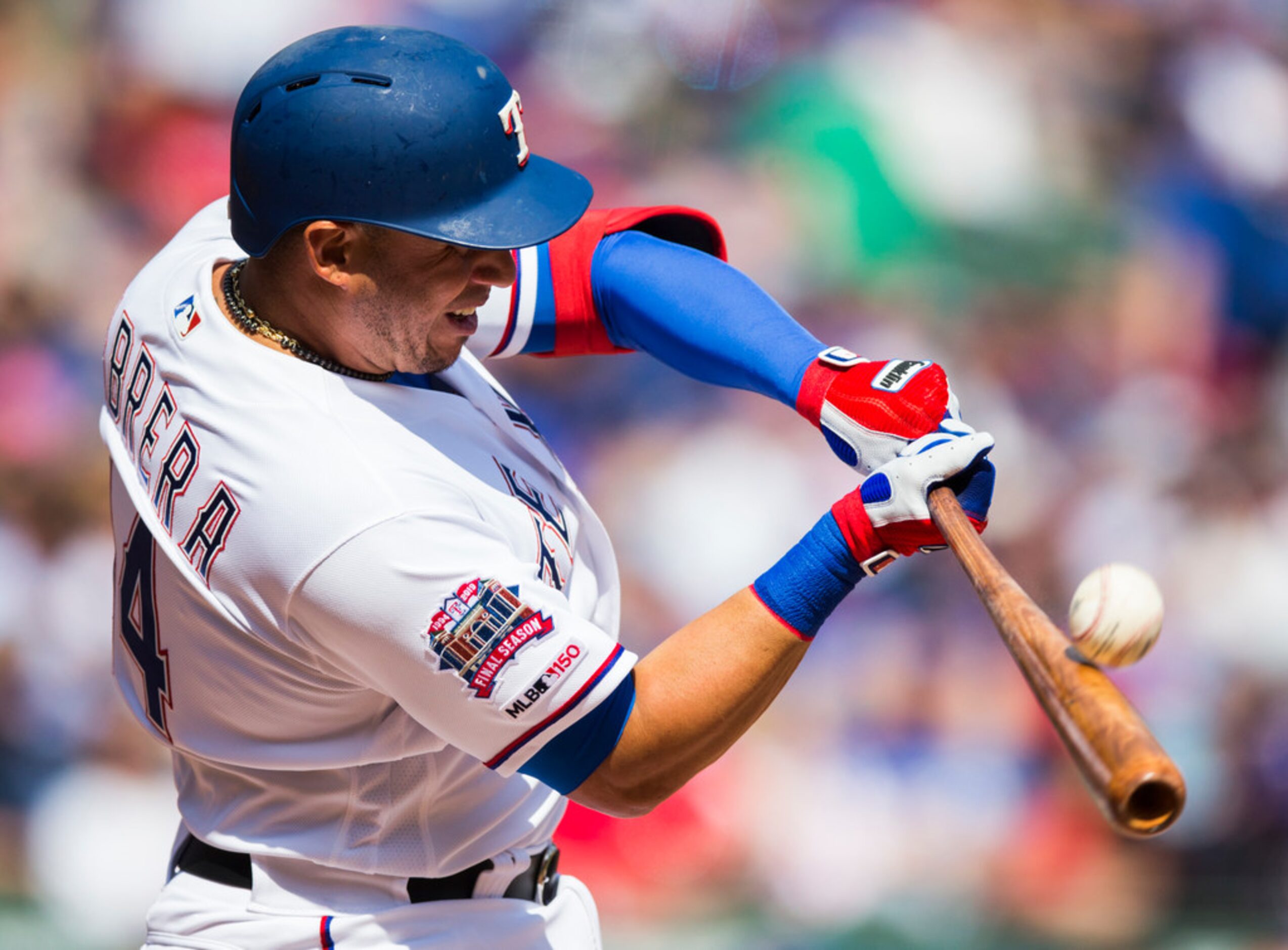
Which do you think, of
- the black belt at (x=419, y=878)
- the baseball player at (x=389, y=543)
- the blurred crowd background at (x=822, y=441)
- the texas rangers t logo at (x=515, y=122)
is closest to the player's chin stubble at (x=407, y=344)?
the baseball player at (x=389, y=543)

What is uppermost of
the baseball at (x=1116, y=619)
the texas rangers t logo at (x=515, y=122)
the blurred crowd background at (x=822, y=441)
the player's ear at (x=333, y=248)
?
the texas rangers t logo at (x=515, y=122)

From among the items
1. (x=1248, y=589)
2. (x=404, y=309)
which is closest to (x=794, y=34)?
(x=1248, y=589)

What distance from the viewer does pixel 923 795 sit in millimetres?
3631

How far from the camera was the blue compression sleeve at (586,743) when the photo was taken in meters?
1.48

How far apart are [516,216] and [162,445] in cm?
50

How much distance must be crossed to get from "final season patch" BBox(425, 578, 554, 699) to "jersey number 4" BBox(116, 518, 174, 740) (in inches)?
17.4

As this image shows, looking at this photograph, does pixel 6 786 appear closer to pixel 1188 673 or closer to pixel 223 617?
pixel 223 617

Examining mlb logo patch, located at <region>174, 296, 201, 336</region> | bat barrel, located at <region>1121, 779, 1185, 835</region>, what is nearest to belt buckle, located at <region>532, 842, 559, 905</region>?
mlb logo patch, located at <region>174, 296, 201, 336</region>

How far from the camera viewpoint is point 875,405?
1.65 metres

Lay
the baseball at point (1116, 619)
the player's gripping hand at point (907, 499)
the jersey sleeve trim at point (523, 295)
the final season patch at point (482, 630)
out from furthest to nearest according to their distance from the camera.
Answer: the jersey sleeve trim at point (523, 295) → the player's gripping hand at point (907, 499) → the final season patch at point (482, 630) → the baseball at point (1116, 619)

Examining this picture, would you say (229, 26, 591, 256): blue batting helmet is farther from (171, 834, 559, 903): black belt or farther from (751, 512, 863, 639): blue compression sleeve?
(171, 834, 559, 903): black belt

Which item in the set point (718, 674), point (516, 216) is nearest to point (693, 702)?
point (718, 674)

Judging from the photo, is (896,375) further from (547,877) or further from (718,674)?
(547,877)

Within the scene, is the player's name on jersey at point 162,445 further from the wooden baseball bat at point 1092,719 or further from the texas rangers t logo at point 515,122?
the wooden baseball bat at point 1092,719
